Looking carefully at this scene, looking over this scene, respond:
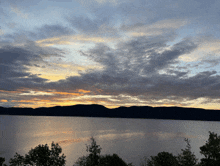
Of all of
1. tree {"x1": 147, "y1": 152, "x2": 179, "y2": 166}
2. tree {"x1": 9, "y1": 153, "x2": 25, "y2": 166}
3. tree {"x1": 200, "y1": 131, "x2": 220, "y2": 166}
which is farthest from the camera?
tree {"x1": 147, "y1": 152, "x2": 179, "y2": 166}

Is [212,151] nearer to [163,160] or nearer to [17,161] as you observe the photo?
[163,160]

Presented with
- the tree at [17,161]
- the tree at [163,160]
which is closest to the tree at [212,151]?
the tree at [163,160]

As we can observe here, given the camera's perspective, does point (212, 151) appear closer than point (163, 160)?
Yes

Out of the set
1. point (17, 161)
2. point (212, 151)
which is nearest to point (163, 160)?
point (212, 151)

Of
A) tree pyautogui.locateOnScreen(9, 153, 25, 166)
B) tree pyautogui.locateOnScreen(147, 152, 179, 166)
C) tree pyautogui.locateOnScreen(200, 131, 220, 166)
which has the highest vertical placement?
tree pyautogui.locateOnScreen(200, 131, 220, 166)

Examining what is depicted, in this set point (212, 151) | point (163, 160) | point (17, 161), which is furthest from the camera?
point (163, 160)

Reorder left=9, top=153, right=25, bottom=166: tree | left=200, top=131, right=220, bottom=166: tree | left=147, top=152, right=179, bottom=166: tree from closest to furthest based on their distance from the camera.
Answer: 1. left=9, top=153, right=25, bottom=166: tree
2. left=200, top=131, right=220, bottom=166: tree
3. left=147, top=152, right=179, bottom=166: tree

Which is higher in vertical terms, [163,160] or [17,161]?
[17,161]

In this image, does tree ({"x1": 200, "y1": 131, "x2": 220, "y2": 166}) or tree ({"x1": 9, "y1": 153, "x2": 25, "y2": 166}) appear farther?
tree ({"x1": 200, "y1": 131, "x2": 220, "y2": 166})

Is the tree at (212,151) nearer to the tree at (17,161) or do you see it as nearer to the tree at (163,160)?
the tree at (163,160)

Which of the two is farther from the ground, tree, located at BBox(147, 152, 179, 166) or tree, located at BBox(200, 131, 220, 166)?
tree, located at BBox(200, 131, 220, 166)

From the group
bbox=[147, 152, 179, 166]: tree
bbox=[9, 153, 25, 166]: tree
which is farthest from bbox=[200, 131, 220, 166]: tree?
bbox=[9, 153, 25, 166]: tree

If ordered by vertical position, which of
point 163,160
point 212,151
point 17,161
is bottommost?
point 163,160

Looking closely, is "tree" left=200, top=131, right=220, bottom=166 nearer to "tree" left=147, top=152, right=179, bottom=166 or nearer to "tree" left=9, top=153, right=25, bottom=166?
"tree" left=147, top=152, right=179, bottom=166
